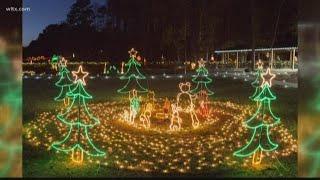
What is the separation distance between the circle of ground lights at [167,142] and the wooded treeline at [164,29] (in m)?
37.4

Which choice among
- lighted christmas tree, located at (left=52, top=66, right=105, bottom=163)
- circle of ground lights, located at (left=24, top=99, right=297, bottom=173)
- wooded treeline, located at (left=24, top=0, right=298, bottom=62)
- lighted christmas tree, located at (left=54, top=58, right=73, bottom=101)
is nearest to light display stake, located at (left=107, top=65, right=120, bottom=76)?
wooded treeline, located at (left=24, top=0, right=298, bottom=62)

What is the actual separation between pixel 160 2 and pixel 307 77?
57.8 m

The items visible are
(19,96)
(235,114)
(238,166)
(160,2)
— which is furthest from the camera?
(160,2)

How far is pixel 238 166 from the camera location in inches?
313

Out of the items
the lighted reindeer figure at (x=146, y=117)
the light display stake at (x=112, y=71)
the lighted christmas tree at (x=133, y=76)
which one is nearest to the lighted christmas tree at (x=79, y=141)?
the lighted reindeer figure at (x=146, y=117)

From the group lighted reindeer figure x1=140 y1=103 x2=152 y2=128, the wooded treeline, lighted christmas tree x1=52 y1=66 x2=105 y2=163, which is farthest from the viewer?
the wooded treeline

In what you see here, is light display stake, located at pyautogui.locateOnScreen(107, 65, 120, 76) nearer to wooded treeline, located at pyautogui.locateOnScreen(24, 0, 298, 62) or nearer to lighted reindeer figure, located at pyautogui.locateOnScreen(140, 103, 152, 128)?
wooded treeline, located at pyautogui.locateOnScreen(24, 0, 298, 62)

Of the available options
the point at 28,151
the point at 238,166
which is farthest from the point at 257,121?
the point at 28,151

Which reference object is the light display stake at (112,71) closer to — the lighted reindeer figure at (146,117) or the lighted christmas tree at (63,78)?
the lighted christmas tree at (63,78)

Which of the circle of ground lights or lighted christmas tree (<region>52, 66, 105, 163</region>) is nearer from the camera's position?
the circle of ground lights

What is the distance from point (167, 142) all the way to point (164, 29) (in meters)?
50.9

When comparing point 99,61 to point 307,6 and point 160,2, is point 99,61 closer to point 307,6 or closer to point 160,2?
point 160,2

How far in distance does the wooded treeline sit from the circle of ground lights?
123ft

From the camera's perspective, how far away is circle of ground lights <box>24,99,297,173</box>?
26.7ft
